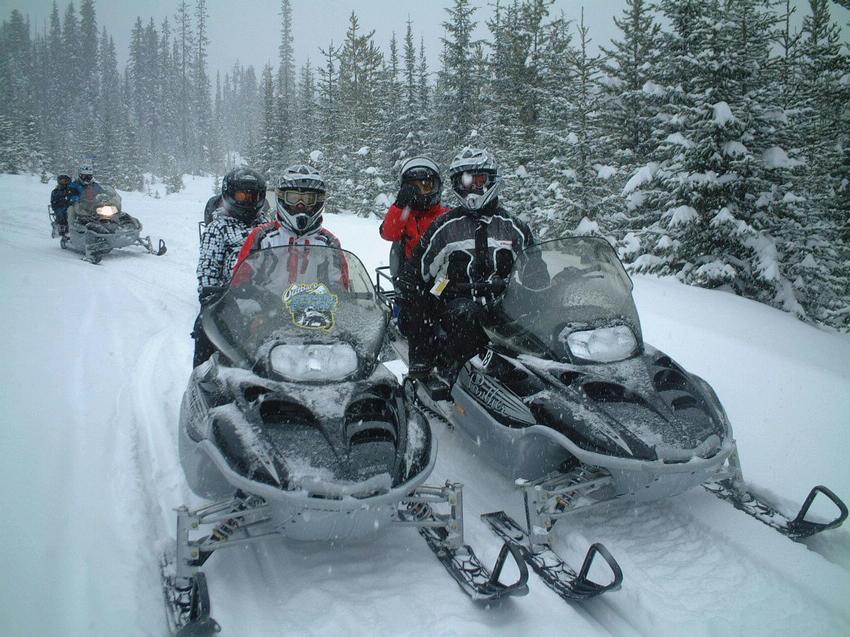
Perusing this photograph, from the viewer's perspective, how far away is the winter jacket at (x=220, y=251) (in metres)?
4.40

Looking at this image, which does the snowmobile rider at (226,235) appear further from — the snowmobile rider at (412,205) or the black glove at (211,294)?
the snowmobile rider at (412,205)

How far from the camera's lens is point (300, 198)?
393 centimetres

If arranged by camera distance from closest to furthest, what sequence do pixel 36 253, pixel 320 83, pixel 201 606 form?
pixel 201 606 < pixel 36 253 < pixel 320 83

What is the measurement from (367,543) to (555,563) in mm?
1039

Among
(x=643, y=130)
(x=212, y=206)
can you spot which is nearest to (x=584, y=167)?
(x=643, y=130)

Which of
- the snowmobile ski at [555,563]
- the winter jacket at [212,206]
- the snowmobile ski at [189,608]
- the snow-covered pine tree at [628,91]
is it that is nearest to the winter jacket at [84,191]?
the winter jacket at [212,206]

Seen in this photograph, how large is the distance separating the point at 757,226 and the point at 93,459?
37.7 feet

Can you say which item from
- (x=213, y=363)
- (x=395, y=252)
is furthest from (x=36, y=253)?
(x=213, y=363)

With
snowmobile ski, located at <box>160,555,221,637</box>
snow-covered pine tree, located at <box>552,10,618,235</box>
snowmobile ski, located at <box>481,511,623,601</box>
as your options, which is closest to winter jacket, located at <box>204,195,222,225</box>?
snowmobile ski, located at <box>160,555,221,637</box>

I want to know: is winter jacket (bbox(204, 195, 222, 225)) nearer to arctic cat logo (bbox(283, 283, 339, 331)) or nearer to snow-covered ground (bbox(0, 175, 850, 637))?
snow-covered ground (bbox(0, 175, 850, 637))

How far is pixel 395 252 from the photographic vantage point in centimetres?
556

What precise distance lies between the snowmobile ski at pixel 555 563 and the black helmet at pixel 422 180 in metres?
3.26

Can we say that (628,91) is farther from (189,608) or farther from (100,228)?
(189,608)

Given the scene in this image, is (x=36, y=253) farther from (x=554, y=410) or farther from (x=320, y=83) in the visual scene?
(x=320, y=83)
